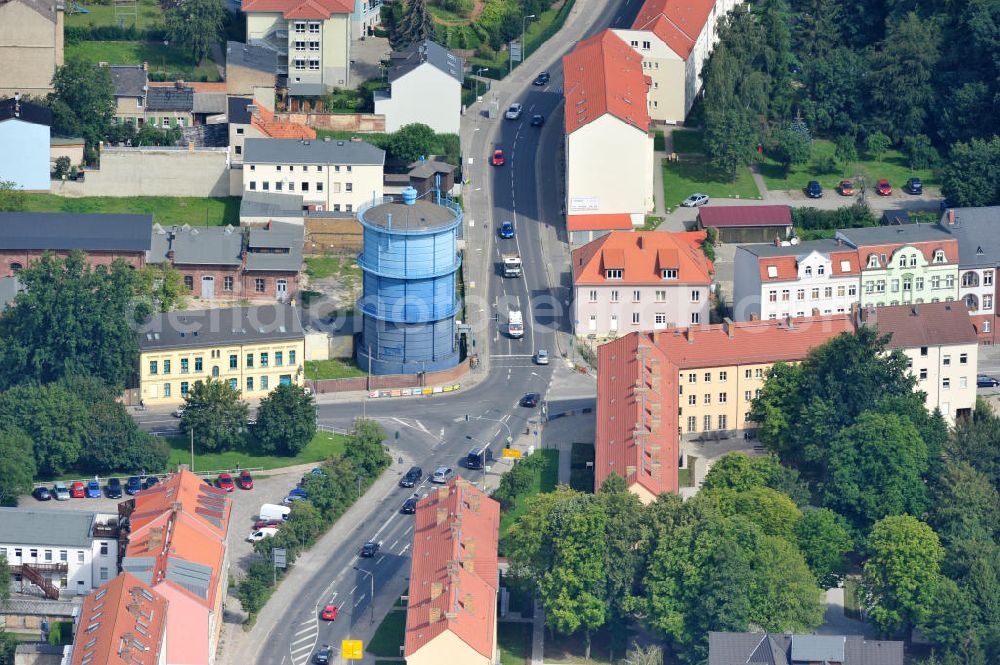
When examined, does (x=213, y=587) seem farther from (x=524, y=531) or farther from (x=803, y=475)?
(x=803, y=475)

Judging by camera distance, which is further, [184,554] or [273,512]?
[273,512]

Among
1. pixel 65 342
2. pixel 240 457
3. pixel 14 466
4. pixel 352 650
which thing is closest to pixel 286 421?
pixel 240 457

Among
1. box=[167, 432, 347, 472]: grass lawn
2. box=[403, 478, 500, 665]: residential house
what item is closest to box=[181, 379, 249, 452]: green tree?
box=[167, 432, 347, 472]: grass lawn

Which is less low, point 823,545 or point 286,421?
point 286,421

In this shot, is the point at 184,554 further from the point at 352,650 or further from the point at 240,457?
the point at 240,457

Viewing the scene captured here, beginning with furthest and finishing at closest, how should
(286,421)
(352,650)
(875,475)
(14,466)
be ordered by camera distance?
(286,421), (875,475), (14,466), (352,650)
